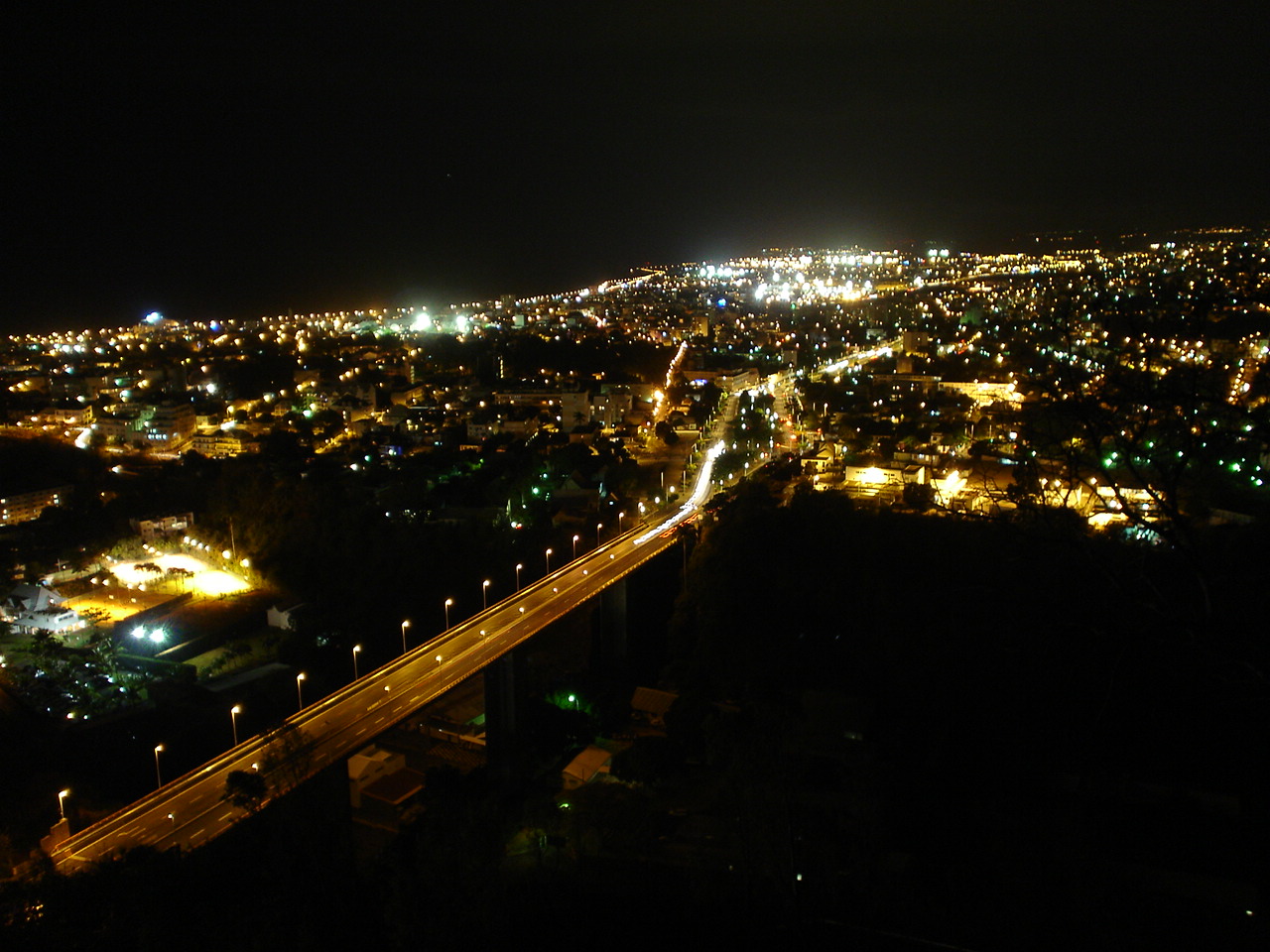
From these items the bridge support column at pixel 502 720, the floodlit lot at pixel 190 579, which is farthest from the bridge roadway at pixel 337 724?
the floodlit lot at pixel 190 579

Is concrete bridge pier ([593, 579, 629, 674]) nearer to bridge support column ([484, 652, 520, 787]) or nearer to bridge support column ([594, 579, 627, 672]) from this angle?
bridge support column ([594, 579, 627, 672])

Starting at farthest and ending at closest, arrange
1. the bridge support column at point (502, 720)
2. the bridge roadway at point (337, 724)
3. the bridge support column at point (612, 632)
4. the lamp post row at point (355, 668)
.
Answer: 1. the bridge support column at point (612, 632)
2. the bridge support column at point (502, 720)
3. the lamp post row at point (355, 668)
4. the bridge roadway at point (337, 724)

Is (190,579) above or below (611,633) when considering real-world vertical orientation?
above

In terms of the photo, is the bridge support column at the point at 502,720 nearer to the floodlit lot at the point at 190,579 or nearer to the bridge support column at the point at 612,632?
the bridge support column at the point at 612,632

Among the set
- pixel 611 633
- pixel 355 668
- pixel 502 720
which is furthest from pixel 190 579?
pixel 502 720

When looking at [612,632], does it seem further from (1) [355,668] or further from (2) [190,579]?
(2) [190,579]

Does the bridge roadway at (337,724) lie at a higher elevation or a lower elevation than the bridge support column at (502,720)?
higher
